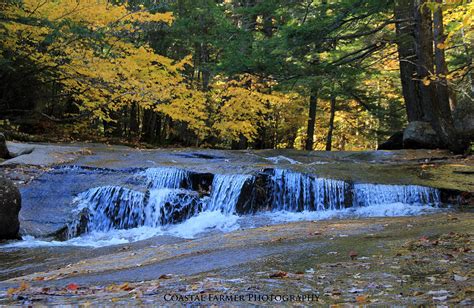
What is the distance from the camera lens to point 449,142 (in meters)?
12.7

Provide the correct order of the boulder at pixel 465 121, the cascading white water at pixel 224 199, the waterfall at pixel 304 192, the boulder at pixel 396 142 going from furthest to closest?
the boulder at pixel 396 142
the boulder at pixel 465 121
the waterfall at pixel 304 192
the cascading white water at pixel 224 199

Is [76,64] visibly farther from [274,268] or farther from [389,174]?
[274,268]

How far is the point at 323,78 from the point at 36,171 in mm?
9361

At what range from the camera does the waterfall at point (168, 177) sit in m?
9.41

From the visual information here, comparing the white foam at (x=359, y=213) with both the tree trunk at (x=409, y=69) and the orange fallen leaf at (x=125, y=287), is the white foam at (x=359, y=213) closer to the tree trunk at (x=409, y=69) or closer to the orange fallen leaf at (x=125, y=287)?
the orange fallen leaf at (x=125, y=287)

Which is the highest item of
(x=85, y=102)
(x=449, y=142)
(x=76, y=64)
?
(x=76, y=64)

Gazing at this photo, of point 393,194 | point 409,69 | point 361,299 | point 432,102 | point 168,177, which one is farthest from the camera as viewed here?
point 409,69

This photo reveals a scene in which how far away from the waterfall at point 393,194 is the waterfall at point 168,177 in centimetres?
368

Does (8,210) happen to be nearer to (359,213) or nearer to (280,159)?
(359,213)

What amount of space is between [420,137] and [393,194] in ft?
18.4

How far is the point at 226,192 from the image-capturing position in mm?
9133

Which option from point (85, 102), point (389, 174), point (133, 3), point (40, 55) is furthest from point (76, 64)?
point (389, 174)

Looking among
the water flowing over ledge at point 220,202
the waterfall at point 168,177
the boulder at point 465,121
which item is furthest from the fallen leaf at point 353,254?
the boulder at point 465,121

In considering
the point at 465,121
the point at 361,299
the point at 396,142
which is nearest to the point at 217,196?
the point at 361,299
